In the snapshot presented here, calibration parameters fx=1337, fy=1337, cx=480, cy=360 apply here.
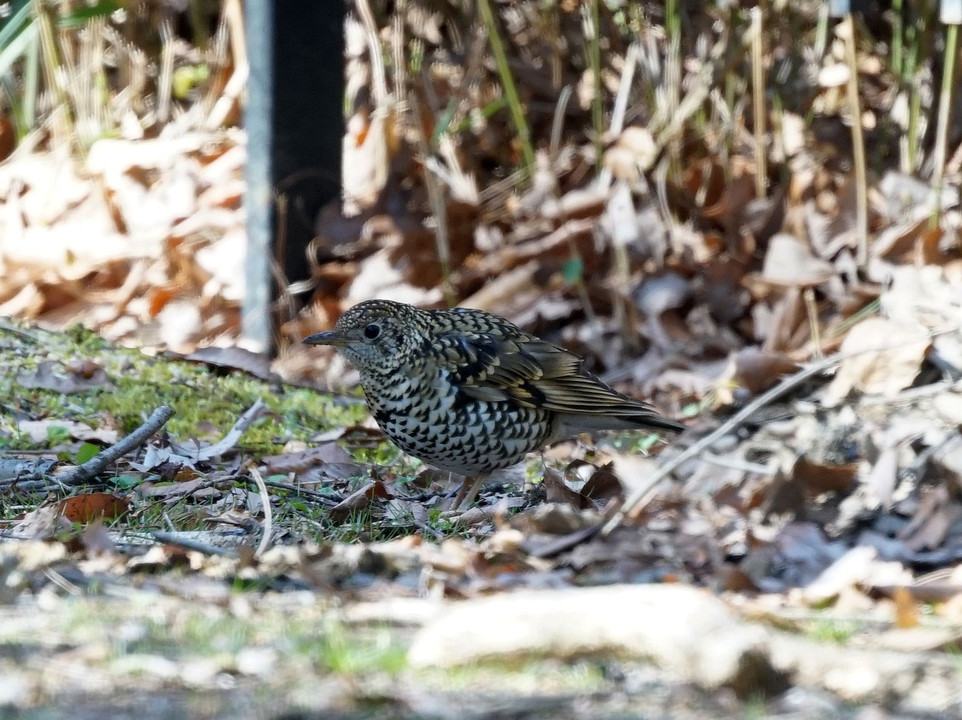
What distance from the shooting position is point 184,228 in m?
7.67

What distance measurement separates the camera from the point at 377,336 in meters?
4.56

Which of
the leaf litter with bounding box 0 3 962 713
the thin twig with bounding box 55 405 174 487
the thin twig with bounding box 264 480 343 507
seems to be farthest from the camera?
the thin twig with bounding box 264 480 343 507

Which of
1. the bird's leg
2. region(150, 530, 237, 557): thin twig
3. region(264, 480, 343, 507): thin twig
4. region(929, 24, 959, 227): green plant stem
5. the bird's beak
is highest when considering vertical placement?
region(929, 24, 959, 227): green plant stem

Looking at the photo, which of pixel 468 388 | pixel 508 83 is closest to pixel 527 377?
pixel 468 388

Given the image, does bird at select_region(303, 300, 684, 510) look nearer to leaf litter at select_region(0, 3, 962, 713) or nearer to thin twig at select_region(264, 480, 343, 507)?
leaf litter at select_region(0, 3, 962, 713)

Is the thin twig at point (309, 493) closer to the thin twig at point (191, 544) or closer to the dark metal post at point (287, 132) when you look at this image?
the thin twig at point (191, 544)

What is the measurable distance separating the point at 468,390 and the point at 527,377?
0.29m

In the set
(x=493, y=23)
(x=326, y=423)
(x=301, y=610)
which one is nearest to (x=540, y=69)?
(x=493, y=23)

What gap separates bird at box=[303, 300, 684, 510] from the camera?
14.2 ft

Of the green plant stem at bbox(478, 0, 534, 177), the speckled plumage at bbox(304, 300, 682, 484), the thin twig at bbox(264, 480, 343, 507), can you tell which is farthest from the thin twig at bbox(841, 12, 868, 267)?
the thin twig at bbox(264, 480, 343, 507)

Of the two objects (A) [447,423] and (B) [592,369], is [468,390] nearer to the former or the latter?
(A) [447,423]

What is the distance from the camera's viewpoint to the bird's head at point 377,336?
14.6 ft

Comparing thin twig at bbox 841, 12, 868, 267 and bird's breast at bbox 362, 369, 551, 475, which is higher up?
thin twig at bbox 841, 12, 868, 267

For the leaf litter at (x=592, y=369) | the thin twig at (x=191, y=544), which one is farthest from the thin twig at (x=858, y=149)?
the thin twig at (x=191, y=544)
